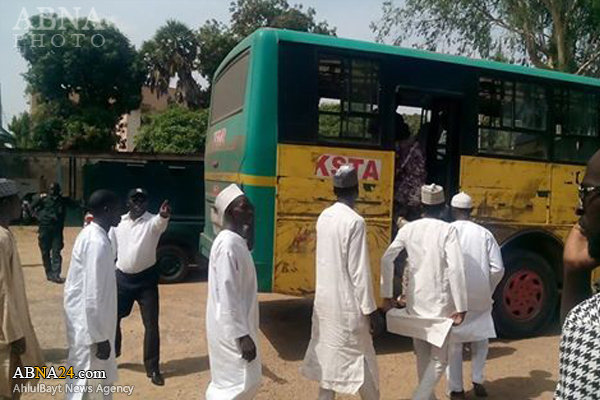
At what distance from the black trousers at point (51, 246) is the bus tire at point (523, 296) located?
7.36 m

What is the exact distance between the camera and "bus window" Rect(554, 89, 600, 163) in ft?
22.6

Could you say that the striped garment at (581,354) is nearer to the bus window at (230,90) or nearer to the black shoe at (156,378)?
the black shoe at (156,378)

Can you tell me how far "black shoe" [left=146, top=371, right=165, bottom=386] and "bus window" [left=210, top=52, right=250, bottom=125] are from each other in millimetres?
2659

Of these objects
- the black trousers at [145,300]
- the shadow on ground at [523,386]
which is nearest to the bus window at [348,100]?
the black trousers at [145,300]

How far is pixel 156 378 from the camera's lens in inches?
201

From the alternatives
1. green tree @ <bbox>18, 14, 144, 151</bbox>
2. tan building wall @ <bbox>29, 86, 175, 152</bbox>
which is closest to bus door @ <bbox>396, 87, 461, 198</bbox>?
green tree @ <bbox>18, 14, 144, 151</bbox>

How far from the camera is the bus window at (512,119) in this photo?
21.1ft

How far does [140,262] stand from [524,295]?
4315 mm

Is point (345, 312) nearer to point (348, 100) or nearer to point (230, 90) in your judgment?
point (348, 100)

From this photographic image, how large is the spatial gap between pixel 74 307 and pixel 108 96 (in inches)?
937

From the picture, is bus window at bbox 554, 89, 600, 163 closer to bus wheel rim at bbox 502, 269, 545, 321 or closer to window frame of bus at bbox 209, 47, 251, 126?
bus wheel rim at bbox 502, 269, 545, 321

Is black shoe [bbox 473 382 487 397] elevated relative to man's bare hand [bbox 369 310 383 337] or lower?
lower

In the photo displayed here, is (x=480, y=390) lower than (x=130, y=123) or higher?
lower

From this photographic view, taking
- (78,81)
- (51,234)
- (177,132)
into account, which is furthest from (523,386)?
(78,81)
